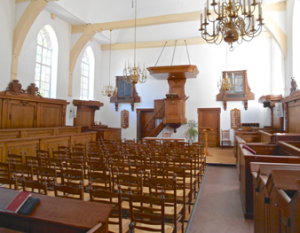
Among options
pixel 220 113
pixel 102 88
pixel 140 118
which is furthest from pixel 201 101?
pixel 102 88

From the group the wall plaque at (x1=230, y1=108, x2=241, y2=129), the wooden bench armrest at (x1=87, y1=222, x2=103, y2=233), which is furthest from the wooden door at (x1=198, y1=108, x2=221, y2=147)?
the wooden bench armrest at (x1=87, y1=222, x2=103, y2=233)

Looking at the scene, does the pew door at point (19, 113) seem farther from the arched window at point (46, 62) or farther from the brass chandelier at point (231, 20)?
the brass chandelier at point (231, 20)

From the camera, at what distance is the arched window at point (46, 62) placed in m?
9.64

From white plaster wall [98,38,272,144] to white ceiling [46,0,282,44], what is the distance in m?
0.90

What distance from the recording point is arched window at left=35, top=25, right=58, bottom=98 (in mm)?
9641

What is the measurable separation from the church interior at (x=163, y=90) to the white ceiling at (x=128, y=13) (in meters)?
0.06

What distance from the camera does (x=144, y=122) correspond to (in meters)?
13.4

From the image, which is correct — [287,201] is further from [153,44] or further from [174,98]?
[153,44]

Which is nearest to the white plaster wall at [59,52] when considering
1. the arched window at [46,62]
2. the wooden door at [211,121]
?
the arched window at [46,62]

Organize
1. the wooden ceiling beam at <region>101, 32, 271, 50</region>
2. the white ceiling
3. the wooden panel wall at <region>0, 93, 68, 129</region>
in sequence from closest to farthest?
the wooden panel wall at <region>0, 93, 68, 129</region> → the white ceiling → the wooden ceiling beam at <region>101, 32, 271, 50</region>

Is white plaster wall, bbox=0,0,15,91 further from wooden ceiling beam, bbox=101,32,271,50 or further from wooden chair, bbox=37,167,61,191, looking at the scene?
wooden ceiling beam, bbox=101,32,271,50

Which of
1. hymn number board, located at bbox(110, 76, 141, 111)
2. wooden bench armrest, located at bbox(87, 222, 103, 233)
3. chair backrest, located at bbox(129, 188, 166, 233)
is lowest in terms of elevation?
chair backrest, located at bbox(129, 188, 166, 233)

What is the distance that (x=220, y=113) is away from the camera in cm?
1188

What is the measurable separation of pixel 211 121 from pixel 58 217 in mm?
11295
